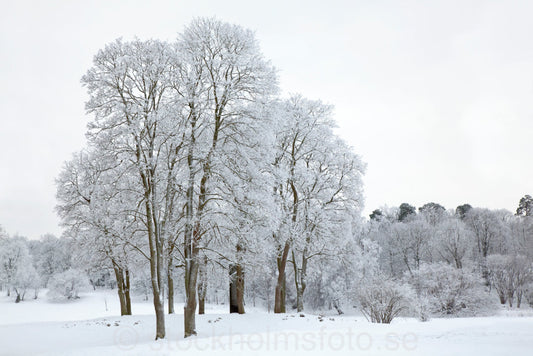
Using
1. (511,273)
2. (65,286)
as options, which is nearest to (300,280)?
(511,273)

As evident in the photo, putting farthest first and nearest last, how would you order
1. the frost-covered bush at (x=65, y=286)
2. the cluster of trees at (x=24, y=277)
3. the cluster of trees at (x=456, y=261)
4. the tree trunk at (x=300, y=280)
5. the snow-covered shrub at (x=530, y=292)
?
1. the cluster of trees at (x=24, y=277)
2. the frost-covered bush at (x=65, y=286)
3. the snow-covered shrub at (x=530, y=292)
4. the cluster of trees at (x=456, y=261)
5. the tree trunk at (x=300, y=280)

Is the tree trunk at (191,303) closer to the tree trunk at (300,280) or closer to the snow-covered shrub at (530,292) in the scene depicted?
the tree trunk at (300,280)

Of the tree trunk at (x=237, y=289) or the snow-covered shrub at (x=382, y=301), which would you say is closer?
the tree trunk at (x=237, y=289)

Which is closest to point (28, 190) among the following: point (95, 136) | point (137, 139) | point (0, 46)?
point (0, 46)

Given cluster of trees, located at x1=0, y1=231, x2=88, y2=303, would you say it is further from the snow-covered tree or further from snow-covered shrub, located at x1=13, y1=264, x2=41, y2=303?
the snow-covered tree

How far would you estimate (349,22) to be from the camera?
1953 centimetres

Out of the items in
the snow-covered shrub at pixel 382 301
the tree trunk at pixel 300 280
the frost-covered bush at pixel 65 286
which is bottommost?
the frost-covered bush at pixel 65 286

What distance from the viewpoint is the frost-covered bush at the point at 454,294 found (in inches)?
1193

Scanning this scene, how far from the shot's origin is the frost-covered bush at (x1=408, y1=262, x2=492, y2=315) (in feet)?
99.5

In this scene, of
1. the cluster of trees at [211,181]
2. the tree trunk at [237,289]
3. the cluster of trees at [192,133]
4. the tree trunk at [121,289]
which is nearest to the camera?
the cluster of trees at [192,133]

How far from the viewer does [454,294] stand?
31.0 meters

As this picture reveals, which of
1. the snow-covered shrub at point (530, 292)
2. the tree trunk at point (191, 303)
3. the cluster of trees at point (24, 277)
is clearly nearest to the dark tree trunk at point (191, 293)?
the tree trunk at point (191, 303)

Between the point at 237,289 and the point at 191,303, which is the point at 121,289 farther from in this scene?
the point at 191,303

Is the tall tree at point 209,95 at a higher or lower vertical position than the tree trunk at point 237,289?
higher
